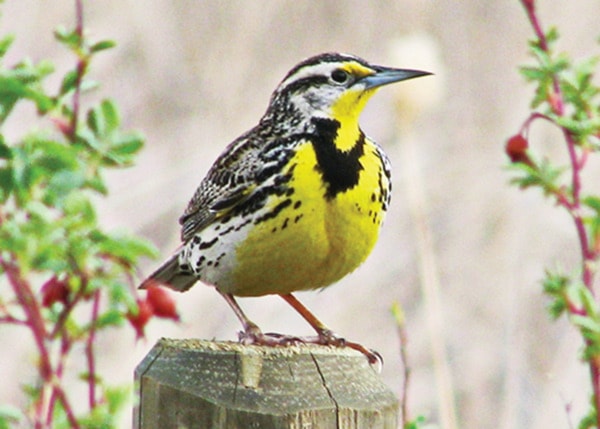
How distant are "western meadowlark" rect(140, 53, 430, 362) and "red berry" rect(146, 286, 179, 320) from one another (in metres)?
0.33

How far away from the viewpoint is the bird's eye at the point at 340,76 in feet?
8.96

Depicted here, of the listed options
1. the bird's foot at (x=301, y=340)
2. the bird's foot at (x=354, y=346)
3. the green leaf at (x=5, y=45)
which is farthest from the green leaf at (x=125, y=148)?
the bird's foot at (x=354, y=346)

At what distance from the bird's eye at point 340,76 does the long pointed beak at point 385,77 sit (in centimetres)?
4

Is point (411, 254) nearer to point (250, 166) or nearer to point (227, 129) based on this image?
point (227, 129)

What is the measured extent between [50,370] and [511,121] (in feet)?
10.5

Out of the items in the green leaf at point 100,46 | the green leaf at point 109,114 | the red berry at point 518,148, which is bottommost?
the green leaf at point 109,114

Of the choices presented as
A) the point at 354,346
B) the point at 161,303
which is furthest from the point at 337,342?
the point at 161,303

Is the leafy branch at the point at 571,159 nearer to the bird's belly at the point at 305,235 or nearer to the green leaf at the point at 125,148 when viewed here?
the bird's belly at the point at 305,235

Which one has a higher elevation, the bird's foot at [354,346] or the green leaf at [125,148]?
the green leaf at [125,148]

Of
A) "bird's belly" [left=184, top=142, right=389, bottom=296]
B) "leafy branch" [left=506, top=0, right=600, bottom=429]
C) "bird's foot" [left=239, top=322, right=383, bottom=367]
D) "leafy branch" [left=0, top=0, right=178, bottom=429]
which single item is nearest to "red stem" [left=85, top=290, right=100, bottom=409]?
"leafy branch" [left=0, top=0, right=178, bottom=429]

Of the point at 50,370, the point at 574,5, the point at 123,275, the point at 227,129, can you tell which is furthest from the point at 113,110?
the point at 574,5

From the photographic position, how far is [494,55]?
5.05 m

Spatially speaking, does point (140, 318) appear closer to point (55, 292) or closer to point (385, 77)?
point (55, 292)

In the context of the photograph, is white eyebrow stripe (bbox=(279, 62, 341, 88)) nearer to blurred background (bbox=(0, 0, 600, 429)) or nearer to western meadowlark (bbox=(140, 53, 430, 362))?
western meadowlark (bbox=(140, 53, 430, 362))
